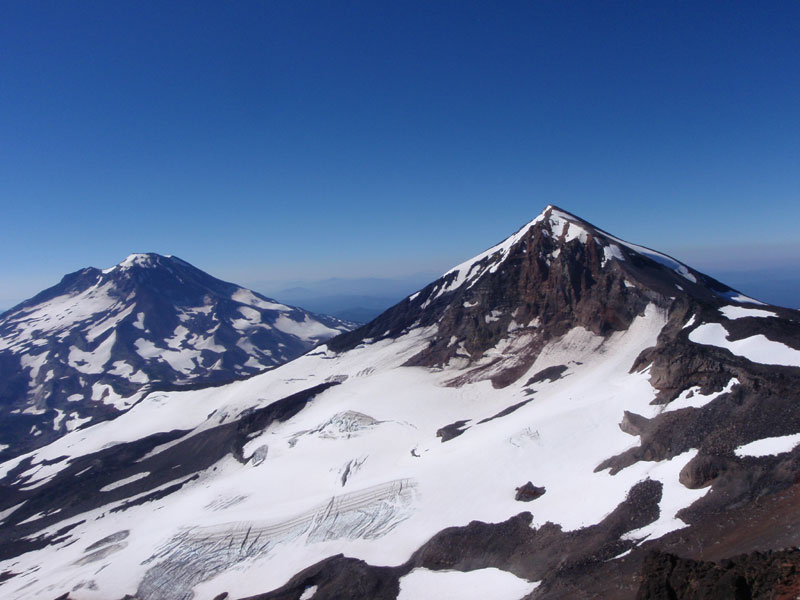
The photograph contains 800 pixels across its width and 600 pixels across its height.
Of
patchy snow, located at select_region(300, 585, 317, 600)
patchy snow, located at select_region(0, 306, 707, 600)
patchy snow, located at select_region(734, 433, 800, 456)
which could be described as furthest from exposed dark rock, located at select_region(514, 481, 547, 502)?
patchy snow, located at select_region(300, 585, 317, 600)

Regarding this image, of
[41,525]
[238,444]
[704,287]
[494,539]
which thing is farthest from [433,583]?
[704,287]

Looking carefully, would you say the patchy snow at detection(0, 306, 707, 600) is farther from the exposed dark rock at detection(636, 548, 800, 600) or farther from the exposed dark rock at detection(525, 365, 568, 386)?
the exposed dark rock at detection(636, 548, 800, 600)

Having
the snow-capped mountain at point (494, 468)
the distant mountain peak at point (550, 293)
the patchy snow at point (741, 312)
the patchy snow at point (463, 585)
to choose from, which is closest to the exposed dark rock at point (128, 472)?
the snow-capped mountain at point (494, 468)

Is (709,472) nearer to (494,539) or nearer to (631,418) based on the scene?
(631,418)

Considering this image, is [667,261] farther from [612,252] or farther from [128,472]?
[128,472]

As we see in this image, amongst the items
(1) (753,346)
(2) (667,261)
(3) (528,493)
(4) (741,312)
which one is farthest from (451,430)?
(2) (667,261)
